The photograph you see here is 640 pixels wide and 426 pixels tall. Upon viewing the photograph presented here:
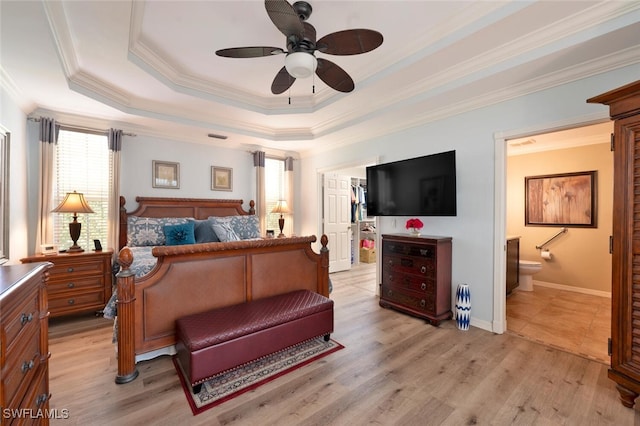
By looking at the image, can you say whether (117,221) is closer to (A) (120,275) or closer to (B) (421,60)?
(A) (120,275)

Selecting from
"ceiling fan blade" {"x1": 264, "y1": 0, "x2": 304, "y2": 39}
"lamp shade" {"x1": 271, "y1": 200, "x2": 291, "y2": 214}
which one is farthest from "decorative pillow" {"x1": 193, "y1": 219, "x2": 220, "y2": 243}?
"ceiling fan blade" {"x1": 264, "y1": 0, "x2": 304, "y2": 39}

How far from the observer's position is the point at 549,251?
15.2 feet

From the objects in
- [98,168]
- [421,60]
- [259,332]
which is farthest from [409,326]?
[98,168]

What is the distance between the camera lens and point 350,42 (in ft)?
6.23

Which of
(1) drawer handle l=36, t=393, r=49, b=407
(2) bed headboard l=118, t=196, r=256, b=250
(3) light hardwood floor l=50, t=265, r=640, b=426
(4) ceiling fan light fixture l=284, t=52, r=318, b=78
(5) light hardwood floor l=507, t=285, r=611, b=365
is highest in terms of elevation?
(4) ceiling fan light fixture l=284, t=52, r=318, b=78

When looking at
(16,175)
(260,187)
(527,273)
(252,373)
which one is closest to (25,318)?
(252,373)

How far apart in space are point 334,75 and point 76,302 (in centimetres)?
379

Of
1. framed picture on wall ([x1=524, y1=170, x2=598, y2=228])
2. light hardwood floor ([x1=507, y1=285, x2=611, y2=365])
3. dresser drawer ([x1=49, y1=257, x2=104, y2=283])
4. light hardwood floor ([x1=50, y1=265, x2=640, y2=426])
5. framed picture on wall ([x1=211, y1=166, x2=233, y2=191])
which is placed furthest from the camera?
framed picture on wall ([x1=211, y1=166, x2=233, y2=191])

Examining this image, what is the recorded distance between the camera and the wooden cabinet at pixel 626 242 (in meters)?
1.73

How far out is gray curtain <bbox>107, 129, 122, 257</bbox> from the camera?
3.77 metres

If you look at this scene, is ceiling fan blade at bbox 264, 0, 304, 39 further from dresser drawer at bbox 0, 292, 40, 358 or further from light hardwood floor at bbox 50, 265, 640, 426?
light hardwood floor at bbox 50, 265, 640, 426

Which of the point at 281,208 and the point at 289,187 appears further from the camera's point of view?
the point at 289,187

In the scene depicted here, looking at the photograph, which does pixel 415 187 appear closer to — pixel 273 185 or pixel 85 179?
pixel 273 185

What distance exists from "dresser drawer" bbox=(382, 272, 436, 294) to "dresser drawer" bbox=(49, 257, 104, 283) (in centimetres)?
358
